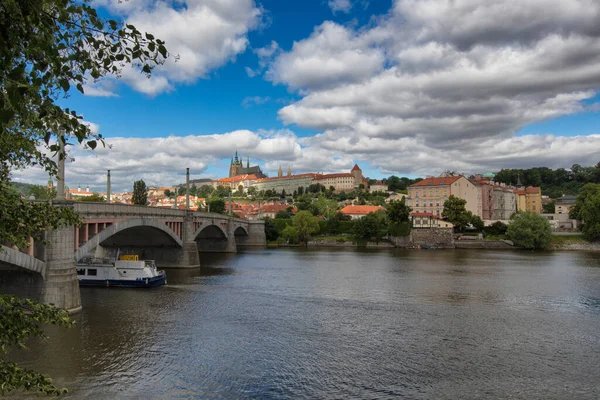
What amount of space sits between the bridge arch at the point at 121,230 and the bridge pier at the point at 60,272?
136 centimetres

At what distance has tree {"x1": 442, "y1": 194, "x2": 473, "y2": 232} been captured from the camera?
86625mm

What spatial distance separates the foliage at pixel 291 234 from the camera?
9069cm

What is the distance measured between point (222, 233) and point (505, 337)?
54.0 m

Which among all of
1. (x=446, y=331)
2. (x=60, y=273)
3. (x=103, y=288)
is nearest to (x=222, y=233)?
(x=103, y=288)

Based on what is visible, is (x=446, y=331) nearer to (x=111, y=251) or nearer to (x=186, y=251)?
(x=186, y=251)

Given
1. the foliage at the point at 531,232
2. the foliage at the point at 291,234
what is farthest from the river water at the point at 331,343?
the foliage at the point at 291,234

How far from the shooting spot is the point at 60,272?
23.2 m

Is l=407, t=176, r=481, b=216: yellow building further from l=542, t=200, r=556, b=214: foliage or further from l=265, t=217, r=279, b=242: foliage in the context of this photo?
l=542, t=200, r=556, b=214: foliage

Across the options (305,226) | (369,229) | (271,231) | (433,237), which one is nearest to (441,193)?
(433,237)

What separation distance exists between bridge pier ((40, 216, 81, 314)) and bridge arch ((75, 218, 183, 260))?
136cm

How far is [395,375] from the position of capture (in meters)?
16.0

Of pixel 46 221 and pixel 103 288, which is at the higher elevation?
pixel 46 221

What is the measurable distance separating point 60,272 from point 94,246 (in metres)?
4.31

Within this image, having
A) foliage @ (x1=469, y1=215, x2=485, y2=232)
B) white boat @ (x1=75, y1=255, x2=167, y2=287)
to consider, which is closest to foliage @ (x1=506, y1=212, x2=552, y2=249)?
foliage @ (x1=469, y1=215, x2=485, y2=232)
